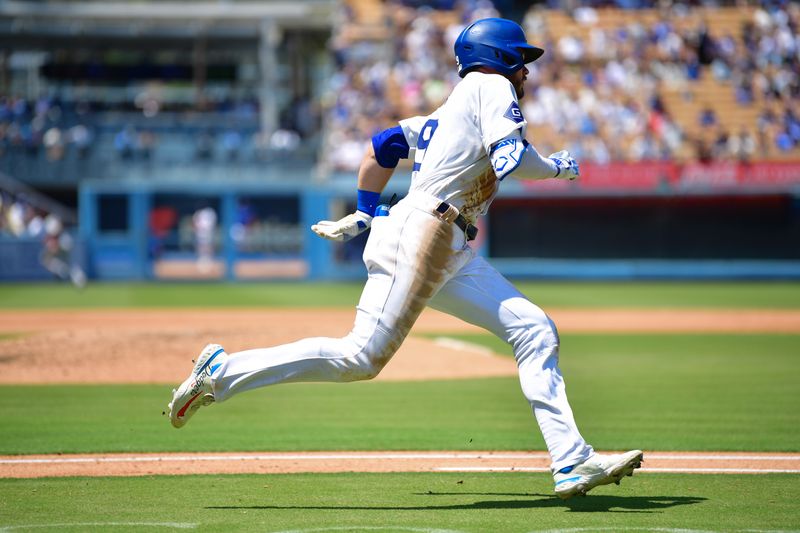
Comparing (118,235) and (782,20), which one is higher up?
(782,20)

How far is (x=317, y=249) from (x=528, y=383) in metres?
24.9

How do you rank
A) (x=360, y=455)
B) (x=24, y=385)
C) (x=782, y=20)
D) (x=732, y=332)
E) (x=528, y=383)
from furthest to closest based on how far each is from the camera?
(x=782, y=20) < (x=732, y=332) < (x=24, y=385) < (x=360, y=455) < (x=528, y=383)

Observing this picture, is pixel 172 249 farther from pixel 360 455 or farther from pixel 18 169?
pixel 360 455

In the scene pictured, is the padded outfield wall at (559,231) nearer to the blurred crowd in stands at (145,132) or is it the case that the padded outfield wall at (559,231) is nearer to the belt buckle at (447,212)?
the blurred crowd in stands at (145,132)

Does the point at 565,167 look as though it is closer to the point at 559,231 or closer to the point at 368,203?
the point at 368,203

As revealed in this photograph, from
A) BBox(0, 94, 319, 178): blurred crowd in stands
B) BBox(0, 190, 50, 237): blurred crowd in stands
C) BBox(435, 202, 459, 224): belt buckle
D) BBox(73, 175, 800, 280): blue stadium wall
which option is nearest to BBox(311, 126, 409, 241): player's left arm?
BBox(435, 202, 459, 224): belt buckle

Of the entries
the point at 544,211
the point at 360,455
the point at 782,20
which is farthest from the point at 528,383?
the point at 782,20

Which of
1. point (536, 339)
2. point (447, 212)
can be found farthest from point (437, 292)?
point (536, 339)

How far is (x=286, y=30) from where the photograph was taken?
3769 cm

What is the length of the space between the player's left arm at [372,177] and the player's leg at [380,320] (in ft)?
1.12

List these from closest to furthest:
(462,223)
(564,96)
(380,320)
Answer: (380,320)
(462,223)
(564,96)

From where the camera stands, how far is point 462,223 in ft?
17.8

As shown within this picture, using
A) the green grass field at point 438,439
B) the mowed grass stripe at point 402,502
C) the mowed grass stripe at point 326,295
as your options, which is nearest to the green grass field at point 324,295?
the mowed grass stripe at point 326,295

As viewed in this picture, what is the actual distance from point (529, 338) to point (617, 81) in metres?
26.3
